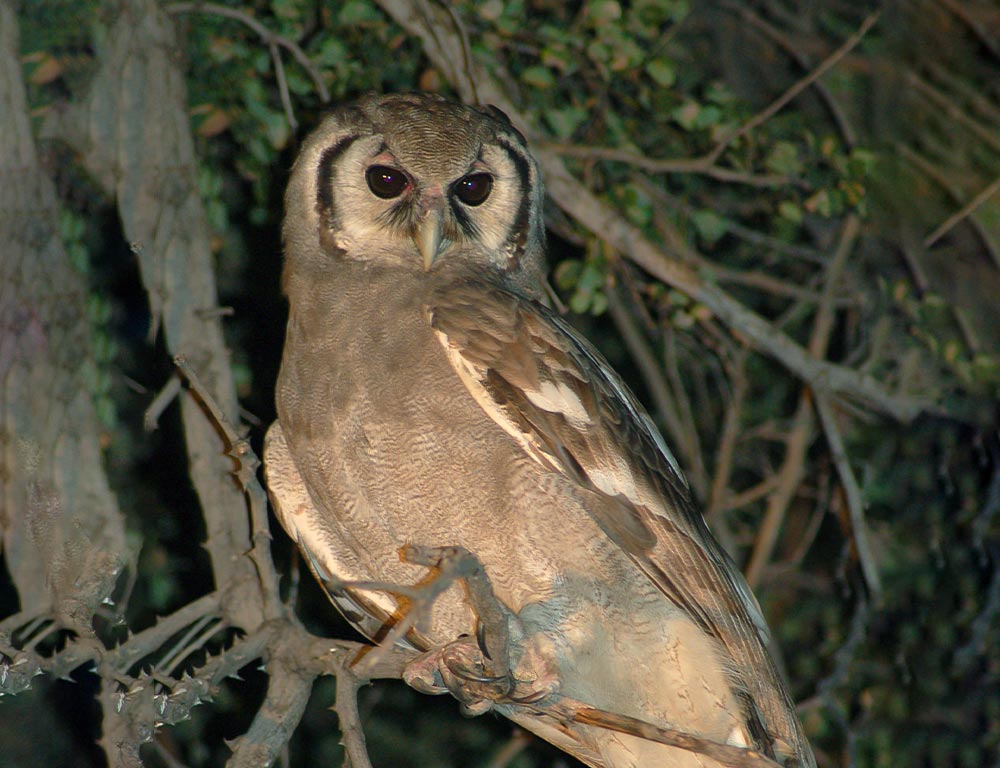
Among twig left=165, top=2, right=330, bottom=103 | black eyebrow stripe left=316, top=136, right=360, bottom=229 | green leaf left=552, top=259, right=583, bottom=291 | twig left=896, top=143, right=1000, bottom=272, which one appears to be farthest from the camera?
twig left=896, top=143, right=1000, bottom=272

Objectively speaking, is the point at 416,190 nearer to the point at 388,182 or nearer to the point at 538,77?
the point at 388,182

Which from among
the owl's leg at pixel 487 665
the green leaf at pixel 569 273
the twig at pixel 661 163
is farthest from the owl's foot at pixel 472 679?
the twig at pixel 661 163

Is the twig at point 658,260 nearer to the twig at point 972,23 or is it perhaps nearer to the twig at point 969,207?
the twig at point 969,207

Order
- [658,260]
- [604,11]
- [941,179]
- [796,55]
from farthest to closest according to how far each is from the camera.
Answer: [796,55] < [941,179] < [658,260] < [604,11]

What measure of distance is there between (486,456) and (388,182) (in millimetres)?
576

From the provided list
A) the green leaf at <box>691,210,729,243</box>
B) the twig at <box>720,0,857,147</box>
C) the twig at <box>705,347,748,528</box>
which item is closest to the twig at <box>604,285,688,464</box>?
the twig at <box>705,347,748,528</box>

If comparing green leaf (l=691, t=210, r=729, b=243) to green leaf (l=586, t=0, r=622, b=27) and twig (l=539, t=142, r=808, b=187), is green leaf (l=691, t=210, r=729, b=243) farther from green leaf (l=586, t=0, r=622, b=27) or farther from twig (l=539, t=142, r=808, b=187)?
green leaf (l=586, t=0, r=622, b=27)

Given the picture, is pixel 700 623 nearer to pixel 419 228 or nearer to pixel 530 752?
pixel 419 228

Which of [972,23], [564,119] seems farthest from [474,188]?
[972,23]

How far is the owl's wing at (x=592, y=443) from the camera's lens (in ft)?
5.75

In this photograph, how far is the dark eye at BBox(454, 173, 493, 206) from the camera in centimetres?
196

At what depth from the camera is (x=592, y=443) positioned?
179 centimetres

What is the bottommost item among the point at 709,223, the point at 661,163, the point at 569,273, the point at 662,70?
the point at 569,273

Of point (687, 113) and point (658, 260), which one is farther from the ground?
point (687, 113)
